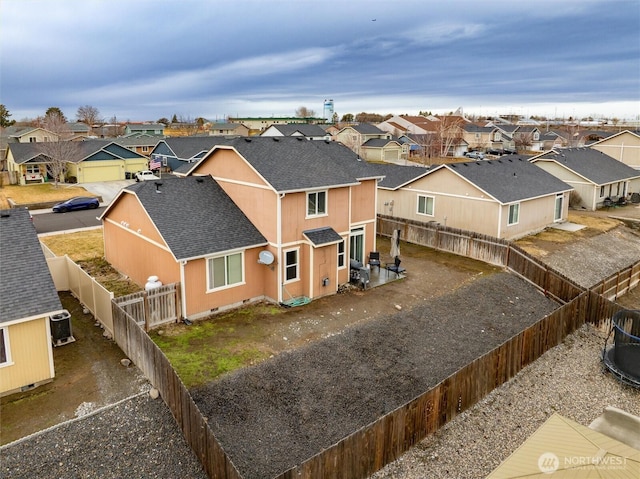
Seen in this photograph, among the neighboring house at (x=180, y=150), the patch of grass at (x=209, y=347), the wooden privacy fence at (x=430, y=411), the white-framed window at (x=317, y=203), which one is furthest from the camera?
the neighboring house at (x=180, y=150)

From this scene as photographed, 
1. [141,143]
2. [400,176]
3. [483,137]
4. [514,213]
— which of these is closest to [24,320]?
[514,213]

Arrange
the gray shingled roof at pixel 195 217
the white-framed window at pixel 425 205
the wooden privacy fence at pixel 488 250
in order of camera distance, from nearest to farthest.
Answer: the gray shingled roof at pixel 195 217 → the wooden privacy fence at pixel 488 250 → the white-framed window at pixel 425 205

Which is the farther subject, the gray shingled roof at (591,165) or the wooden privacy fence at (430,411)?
the gray shingled roof at (591,165)

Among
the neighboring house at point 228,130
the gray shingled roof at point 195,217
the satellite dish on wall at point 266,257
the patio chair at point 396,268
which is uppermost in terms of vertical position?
the neighboring house at point 228,130

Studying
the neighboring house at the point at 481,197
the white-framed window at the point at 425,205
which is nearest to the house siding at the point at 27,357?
the neighboring house at the point at 481,197

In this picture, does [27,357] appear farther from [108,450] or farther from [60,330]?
[108,450]

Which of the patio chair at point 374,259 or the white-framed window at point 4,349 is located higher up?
the white-framed window at point 4,349

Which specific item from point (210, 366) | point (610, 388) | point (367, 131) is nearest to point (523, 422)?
point (610, 388)

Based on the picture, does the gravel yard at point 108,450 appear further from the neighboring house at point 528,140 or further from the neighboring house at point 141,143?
the neighboring house at point 528,140
